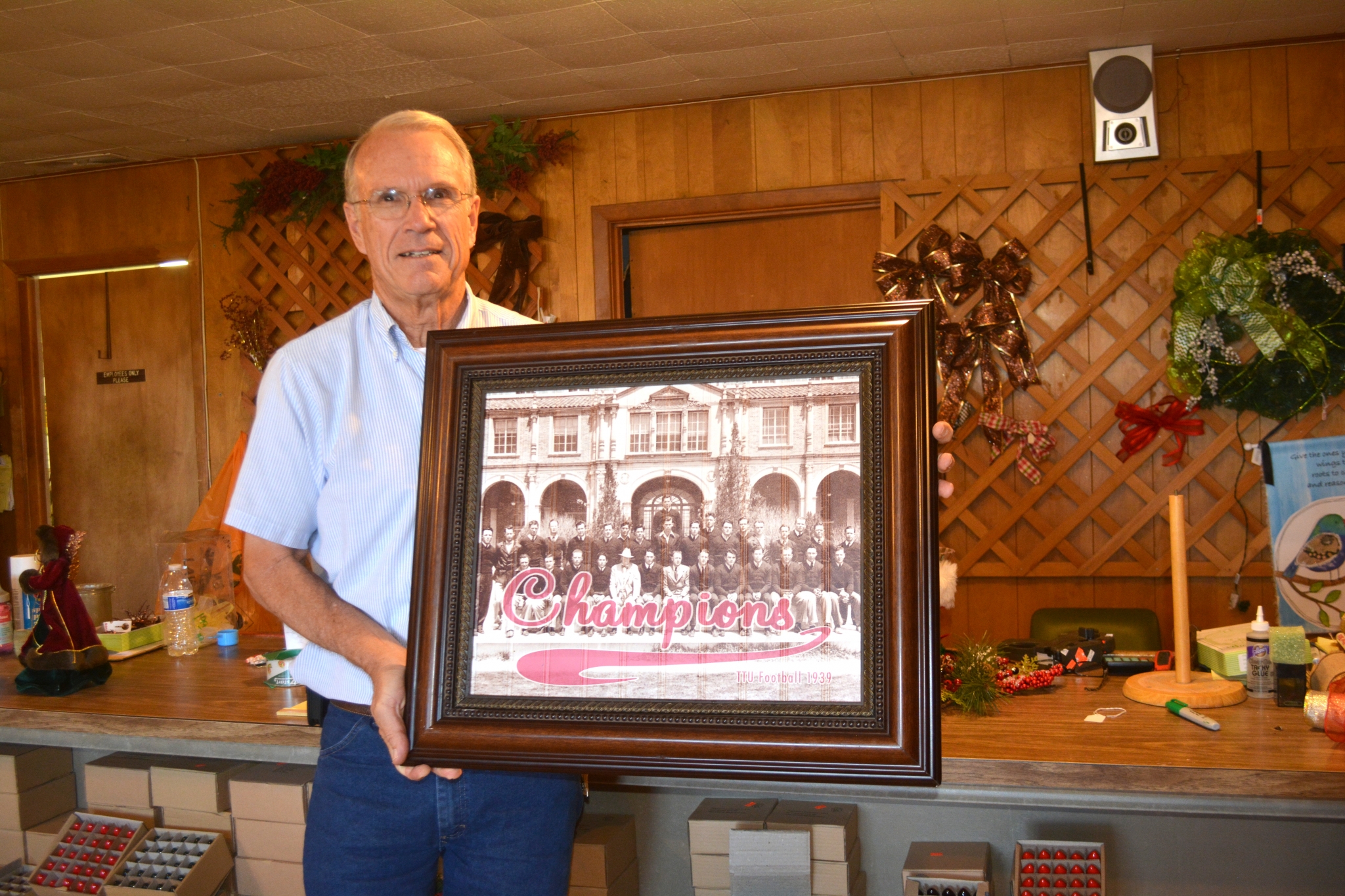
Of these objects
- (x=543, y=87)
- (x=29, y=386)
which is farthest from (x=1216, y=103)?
(x=29, y=386)

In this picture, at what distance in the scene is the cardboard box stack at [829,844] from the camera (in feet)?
4.48

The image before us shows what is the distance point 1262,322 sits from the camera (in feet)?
9.30

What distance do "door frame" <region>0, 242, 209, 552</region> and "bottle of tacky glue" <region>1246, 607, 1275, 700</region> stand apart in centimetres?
398

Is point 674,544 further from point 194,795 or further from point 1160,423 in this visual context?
point 1160,423

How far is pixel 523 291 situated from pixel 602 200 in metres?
0.41

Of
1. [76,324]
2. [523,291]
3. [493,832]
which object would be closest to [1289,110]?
[523,291]

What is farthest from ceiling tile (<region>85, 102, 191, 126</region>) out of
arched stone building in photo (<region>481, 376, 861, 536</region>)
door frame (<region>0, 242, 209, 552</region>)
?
arched stone building in photo (<region>481, 376, 861, 536</region>)

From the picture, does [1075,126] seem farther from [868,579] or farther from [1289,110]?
[868,579]

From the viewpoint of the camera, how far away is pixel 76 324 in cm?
423

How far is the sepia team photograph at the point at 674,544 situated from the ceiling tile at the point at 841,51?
235 centimetres

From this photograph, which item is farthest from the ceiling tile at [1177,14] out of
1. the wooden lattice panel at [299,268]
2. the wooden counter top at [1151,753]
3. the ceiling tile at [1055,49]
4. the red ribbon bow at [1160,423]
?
the wooden lattice panel at [299,268]

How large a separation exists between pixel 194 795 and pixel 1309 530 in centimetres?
251

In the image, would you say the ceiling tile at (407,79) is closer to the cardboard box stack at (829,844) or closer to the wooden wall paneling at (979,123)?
the wooden wall paneling at (979,123)

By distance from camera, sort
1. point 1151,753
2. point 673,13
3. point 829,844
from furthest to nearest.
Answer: point 673,13, point 829,844, point 1151,753
